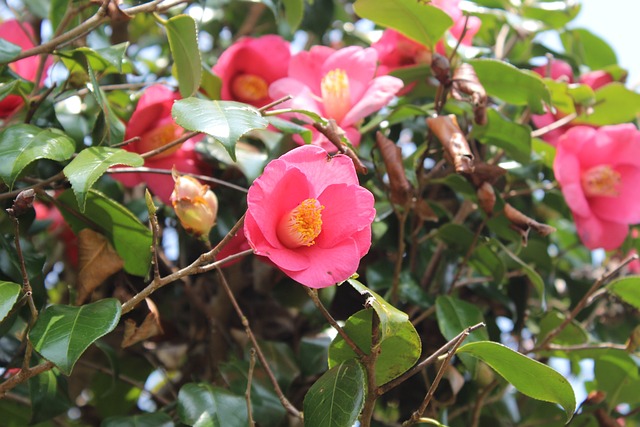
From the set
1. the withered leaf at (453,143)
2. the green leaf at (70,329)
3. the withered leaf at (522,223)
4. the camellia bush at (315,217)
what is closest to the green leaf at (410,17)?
the camellia bush at (315,217)

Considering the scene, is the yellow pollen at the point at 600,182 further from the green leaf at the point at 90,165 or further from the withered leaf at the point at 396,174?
the green leaf at the point at 90,165

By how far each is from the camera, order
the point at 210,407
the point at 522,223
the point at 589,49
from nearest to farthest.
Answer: the point at 210,407 → the point at 522,223 → the point at 589,49

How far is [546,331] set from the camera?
1095mm

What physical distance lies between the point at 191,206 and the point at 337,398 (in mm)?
254

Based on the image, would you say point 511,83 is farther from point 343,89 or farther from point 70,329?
point 70,329

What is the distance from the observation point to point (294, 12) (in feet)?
3.67

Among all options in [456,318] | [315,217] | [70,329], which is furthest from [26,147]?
[456,318]

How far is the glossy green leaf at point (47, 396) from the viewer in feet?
2.88

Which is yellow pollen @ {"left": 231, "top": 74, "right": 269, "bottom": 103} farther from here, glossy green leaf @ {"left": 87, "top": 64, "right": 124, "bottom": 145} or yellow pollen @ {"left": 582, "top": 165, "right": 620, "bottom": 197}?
yellow pollen @ {"left": 582, "top": 165, "right": 620, "bottom": 197}

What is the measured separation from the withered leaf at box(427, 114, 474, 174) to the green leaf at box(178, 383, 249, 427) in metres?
0.35

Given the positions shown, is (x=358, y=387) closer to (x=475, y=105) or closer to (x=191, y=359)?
(x=475, y=105)

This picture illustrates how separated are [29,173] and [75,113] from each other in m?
0.20

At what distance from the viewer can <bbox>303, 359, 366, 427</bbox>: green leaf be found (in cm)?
73

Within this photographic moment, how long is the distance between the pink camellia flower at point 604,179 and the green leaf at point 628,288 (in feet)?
0.34
